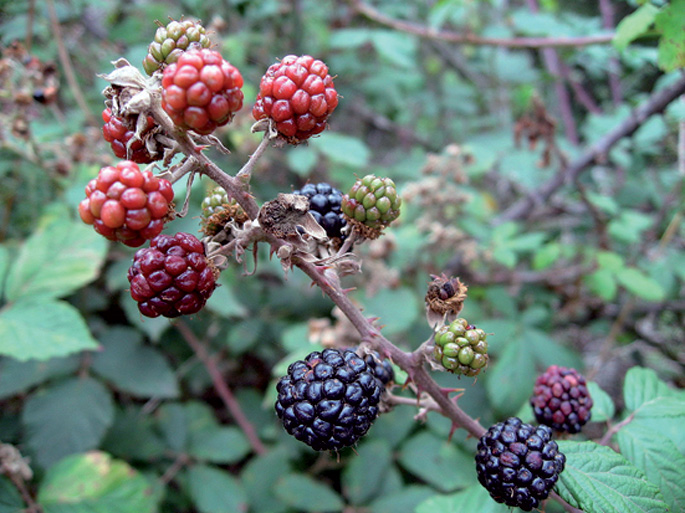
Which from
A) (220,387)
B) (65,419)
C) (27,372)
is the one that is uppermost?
(27,372)

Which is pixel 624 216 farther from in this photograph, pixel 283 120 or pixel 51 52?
pixel 51 52

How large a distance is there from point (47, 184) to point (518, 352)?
3.13 meters

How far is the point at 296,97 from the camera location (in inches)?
37.6

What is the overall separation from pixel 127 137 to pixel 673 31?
6.54ft

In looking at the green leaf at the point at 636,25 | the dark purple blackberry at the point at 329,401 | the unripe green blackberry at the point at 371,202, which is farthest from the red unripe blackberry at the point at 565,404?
the green leaf at the point at 636,25

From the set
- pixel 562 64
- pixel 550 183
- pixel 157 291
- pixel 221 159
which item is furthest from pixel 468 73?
pixel 157 291

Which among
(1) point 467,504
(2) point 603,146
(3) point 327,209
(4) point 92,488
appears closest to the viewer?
(3) point 327,209

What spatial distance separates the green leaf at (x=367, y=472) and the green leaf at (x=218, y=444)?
Answer: 610 millimetres

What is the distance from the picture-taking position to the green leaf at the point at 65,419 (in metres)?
1.96

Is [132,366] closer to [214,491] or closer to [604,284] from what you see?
[214,491]

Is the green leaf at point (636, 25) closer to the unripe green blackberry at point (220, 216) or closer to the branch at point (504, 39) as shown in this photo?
the branch at point (504, 39)

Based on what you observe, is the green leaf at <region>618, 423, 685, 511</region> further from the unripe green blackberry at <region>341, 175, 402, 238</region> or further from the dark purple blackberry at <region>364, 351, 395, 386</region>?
the unripe green blackberry at <region>341, 175, 402, 238</region>

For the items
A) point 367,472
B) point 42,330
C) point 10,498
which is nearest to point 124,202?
point 42,330

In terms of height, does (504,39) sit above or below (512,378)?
above
